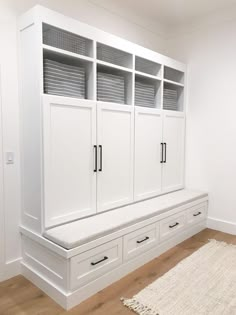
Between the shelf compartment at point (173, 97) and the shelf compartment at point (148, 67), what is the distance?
31cm

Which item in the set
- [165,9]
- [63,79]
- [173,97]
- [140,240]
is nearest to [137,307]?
[140,240]

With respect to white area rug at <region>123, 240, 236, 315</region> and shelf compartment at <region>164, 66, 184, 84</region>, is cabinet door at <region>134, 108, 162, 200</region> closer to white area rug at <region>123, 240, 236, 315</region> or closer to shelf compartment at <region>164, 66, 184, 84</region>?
shelf compartment at <region>164, 66, 184, 84</region>

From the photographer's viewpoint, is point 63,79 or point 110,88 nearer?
point 63,79

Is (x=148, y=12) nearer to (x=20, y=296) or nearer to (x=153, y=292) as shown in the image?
(x=153, y=292)

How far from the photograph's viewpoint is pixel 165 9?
3254mm

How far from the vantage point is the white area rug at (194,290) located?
191 centimetres

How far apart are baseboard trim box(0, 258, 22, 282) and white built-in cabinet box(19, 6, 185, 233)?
373 millimetres

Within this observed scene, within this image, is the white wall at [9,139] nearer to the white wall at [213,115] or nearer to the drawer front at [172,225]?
the drawer front at [172,225]

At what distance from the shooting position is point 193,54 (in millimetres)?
3615

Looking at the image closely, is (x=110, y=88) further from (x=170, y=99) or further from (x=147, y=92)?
(x=170, y=99)

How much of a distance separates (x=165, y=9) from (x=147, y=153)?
1824mm

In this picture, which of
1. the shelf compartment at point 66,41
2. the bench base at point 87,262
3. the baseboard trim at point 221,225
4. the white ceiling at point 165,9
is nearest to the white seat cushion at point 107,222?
the bench base at point 87,262

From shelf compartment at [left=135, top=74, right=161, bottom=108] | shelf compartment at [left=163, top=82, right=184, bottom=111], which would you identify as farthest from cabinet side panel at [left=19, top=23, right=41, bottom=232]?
shelf compartment at [left=163, top=82, right=184, bottom=111]

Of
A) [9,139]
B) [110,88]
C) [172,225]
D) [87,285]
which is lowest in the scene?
[87,285]
